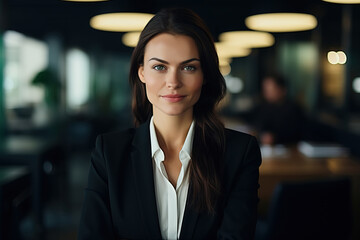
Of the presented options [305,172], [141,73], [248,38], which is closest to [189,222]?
[141,73]

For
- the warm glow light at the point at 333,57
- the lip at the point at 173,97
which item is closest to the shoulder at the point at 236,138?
the lip at the point at 173,97

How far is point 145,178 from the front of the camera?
1.57m

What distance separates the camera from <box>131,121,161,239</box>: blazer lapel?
5.02ft

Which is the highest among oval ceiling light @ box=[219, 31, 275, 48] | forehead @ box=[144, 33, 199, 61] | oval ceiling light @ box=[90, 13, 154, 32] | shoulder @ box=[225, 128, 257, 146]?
oval ceiling light @ box=[219, 31, 275, 48]

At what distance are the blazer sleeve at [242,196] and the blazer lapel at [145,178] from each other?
0.23m

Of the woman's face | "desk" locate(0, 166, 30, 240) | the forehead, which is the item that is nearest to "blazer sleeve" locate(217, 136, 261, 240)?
the woman's face

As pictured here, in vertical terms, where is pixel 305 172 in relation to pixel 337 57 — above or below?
below

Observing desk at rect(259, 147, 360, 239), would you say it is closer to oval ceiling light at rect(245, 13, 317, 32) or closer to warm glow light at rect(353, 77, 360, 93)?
oval ceiling light at rect(245, 13, 317, 32)

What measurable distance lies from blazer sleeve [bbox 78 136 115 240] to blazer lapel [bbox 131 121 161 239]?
0.37ft

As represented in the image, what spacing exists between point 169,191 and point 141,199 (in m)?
0.11

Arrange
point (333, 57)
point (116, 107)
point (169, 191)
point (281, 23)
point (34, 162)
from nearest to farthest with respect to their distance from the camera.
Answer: point (169, 191) < point (281, 23) < point (34, 162) < point (333, 57) < point (116, 107)

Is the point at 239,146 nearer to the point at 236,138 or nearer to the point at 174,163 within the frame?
the point at 236,138

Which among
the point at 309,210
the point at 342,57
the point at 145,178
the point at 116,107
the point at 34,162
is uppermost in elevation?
the point at 342,57

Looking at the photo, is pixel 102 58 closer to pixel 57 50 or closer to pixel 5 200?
pixel 57 50
